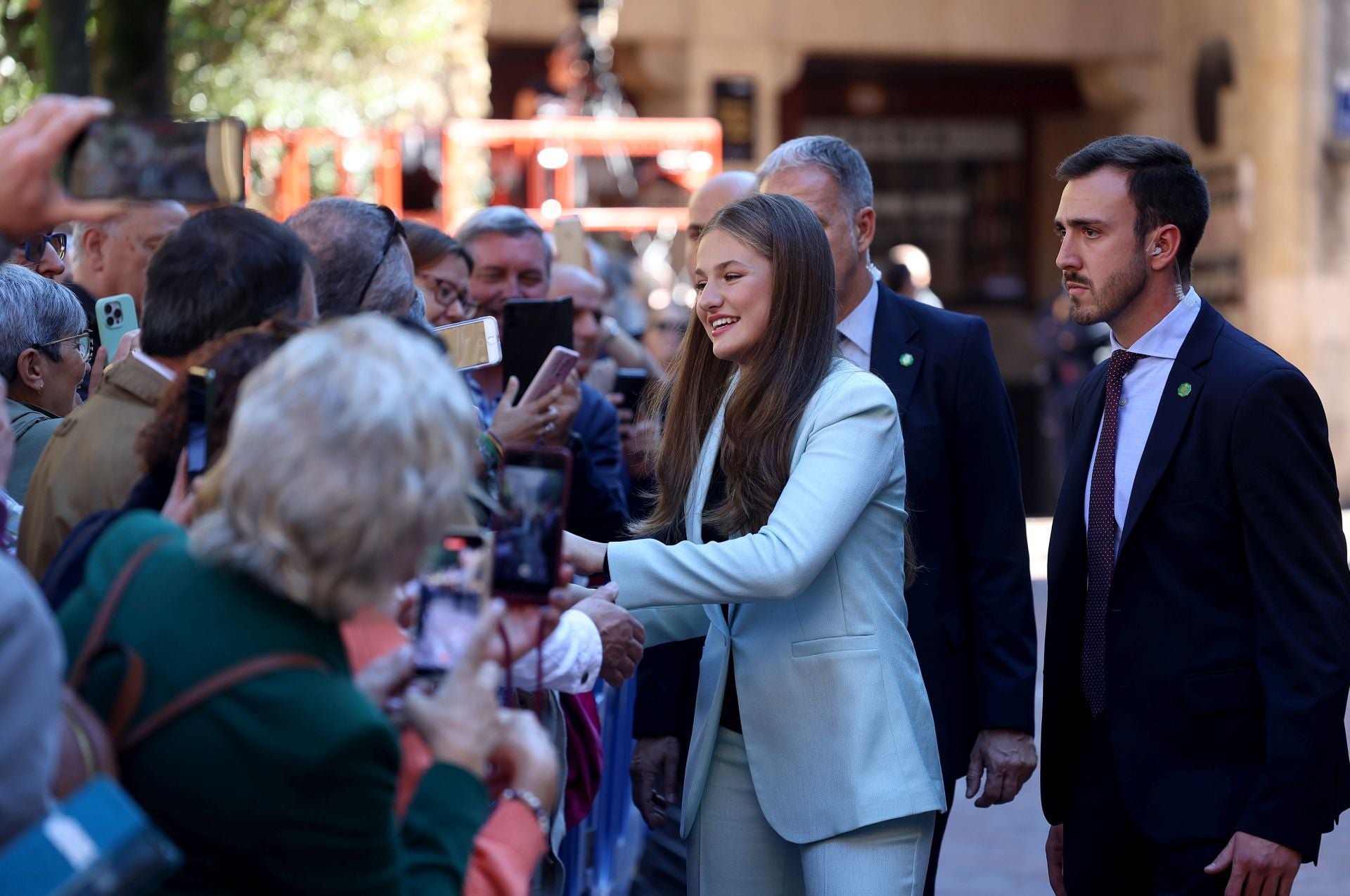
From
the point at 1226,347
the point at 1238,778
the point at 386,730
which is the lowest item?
the point at 1238,778

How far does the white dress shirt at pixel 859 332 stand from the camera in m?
3.96

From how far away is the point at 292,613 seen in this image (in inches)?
75.2

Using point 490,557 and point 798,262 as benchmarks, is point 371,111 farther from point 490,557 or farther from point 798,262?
point 490,557

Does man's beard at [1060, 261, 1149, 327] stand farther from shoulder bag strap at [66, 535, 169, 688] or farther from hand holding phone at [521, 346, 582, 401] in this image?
shoulder bag strap at [66, 535, 169, 688]

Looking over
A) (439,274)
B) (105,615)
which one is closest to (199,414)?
(105,615)

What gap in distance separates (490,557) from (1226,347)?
1.79 metres

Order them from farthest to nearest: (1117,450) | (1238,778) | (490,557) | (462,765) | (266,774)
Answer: (1117,450) < (1238,778) < (490,557) < (462,765) < (266,774)

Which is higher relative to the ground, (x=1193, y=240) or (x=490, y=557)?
(x=1193, y=240)

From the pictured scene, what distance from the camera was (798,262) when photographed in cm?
328

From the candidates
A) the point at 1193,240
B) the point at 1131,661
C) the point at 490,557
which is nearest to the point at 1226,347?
the point at 1193,240

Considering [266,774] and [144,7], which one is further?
[144,7]

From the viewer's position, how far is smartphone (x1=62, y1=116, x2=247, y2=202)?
87.9 inches

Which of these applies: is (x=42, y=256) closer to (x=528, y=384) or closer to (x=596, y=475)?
(x=528, y=384)

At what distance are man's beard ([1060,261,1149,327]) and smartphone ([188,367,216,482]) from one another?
6.11 feet
